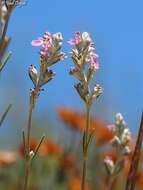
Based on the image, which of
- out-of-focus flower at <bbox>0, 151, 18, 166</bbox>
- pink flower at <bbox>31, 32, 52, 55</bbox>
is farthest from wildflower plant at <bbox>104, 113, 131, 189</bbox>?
out-of-focus flower at <bbox>0, 151, 18, 166</bbox>

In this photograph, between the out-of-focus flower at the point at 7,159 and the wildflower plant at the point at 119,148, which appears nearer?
the wildflower plant at the point at 119,148

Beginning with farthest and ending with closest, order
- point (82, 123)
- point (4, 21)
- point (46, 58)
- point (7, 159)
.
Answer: point (82, 123)
point (7, 159)
point (4, 21)
point (46, 58)

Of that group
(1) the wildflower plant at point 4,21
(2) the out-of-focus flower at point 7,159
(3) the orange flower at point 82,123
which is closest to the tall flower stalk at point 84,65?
(1) the wildflower plant at point 4,21

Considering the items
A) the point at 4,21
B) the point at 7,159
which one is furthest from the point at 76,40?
the point at 7,159

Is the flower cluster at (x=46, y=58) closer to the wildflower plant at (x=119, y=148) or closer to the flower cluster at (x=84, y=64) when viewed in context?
the flower cluster at (x=84, y=64)

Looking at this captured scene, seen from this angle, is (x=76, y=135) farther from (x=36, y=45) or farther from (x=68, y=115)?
(x=36, y=45)

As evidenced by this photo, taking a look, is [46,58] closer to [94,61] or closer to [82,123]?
[94,61]
